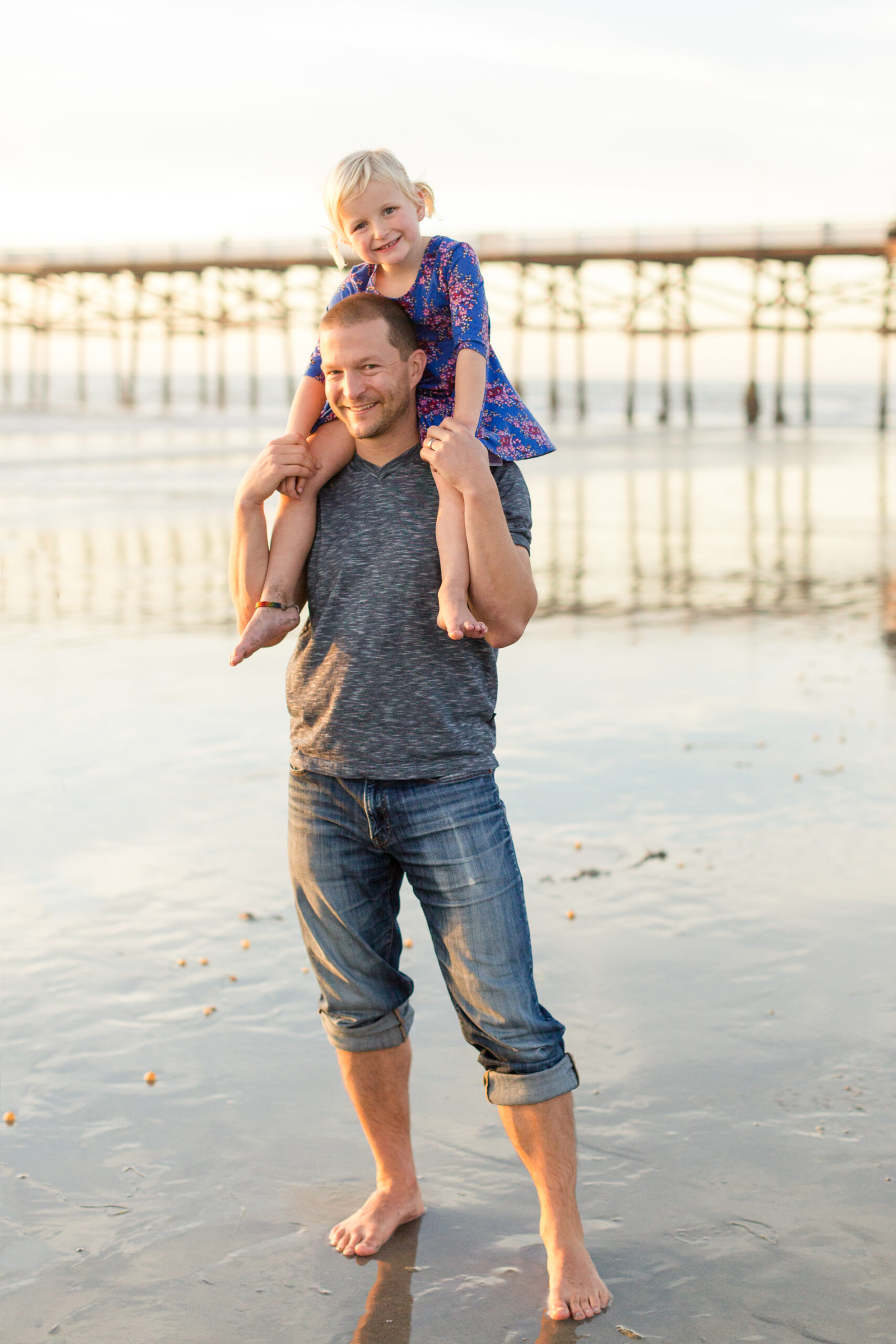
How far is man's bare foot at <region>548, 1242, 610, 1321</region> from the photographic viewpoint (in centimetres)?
257

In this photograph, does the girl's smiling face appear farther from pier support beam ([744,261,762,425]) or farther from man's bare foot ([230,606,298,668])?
pier support beam ([744,261,762,425])

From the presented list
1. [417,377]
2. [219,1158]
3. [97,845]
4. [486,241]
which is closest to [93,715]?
[97,845]

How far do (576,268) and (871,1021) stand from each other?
37648mm

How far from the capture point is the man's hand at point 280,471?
2734 millimetres

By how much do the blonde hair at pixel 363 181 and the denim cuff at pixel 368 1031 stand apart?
154 centimetres

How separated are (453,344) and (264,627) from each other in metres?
0.70

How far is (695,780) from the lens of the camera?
19.3 ft

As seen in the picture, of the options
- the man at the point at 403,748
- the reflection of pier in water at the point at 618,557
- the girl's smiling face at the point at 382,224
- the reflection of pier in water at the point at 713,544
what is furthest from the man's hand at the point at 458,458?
the reflection of pier in water at the point at 713,544

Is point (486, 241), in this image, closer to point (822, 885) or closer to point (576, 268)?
point (576, 268)

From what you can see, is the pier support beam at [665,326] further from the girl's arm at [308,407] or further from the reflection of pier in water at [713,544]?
the girl's arm at [308,407]

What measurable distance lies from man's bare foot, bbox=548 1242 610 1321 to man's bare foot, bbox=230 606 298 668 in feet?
4.18

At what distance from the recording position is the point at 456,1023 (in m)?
3.80

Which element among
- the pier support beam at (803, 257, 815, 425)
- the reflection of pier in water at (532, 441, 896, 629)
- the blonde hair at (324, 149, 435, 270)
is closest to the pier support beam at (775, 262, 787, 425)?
the pier support beam at (803, 257, 815, 425)

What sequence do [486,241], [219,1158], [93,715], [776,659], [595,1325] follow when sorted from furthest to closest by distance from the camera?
[486,241], [776,659], [93,715], [219,1158], [595,1325]
